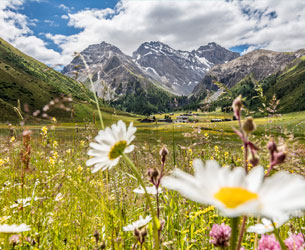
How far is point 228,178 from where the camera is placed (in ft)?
1.80

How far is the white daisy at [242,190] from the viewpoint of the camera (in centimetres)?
44

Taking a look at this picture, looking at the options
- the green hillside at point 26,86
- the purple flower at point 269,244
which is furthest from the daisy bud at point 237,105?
the green hillside at point 26,86

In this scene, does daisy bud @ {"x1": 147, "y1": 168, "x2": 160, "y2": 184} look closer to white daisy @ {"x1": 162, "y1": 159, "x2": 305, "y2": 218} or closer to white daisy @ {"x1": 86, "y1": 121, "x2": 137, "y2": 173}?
white daisy @ {"x1": 86, "y1": 121, "x2": 137, "y2": 173}

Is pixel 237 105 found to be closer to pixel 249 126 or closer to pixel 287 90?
pixel 249 126

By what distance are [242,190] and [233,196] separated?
4 centimetres

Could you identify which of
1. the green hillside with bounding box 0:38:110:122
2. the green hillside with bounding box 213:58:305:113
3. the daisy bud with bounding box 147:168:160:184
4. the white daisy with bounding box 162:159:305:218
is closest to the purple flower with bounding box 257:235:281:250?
the daisy bud with bounding box 147:168:160:184

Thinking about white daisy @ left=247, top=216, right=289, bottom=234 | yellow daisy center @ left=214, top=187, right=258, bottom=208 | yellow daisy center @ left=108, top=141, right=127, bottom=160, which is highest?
yellow daisy center @ left=108, top=141, right=127, bottom=160

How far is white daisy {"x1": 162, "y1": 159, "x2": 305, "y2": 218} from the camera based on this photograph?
1.43ft

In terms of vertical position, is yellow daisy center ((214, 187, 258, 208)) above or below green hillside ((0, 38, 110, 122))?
below

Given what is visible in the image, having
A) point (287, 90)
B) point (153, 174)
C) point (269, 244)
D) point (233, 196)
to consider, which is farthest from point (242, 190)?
point (287, 90)

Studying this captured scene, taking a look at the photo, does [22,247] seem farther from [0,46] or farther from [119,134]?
[0,46]

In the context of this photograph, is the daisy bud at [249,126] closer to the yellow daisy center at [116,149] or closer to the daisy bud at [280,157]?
the daisy bud at [280,157]

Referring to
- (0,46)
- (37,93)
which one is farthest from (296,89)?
(0,46)

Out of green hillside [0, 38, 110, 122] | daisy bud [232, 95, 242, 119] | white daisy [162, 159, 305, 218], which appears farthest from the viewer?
green hillside [0, 38, 110, 122]
